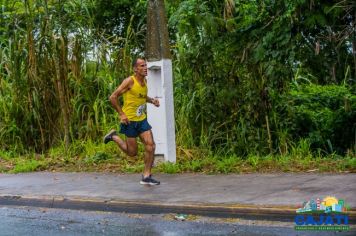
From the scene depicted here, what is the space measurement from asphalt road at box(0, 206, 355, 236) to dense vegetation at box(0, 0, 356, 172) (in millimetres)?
3438

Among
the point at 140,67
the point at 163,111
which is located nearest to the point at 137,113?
the point at 140,67

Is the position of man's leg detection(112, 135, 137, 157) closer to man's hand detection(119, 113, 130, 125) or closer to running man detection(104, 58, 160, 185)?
running man detection(104, 58, 160, 185)

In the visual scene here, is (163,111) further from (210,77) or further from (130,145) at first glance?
(130,145)

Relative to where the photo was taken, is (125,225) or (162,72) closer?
(125,225)

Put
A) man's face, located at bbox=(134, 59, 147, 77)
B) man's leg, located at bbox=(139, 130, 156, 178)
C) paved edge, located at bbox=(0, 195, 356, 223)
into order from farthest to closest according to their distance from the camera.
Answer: man's leg, located at bbox=(139, 130, 156, 178) < man's face, located at bbox=(134, 59, 147, 77) < paved edge, located at bbox=(0, 195, 356, 223)

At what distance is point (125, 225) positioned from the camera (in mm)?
7836

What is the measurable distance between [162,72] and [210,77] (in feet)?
4.36

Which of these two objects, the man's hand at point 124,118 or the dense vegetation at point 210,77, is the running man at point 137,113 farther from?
the dense vegetation at point 210,77

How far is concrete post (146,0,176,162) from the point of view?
458 inches

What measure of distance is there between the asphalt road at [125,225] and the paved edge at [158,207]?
0.11 m

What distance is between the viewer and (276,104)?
12.3 metres

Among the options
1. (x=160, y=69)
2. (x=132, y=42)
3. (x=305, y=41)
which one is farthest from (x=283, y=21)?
(x=132, y=42)

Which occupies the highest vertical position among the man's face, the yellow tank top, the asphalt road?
the man's face

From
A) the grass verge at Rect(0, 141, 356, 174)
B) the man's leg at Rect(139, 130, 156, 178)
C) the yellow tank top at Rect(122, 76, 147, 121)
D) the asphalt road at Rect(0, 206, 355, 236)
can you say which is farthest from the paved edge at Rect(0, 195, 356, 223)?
the grass verge at Rect(0, 141, 356, 174)
